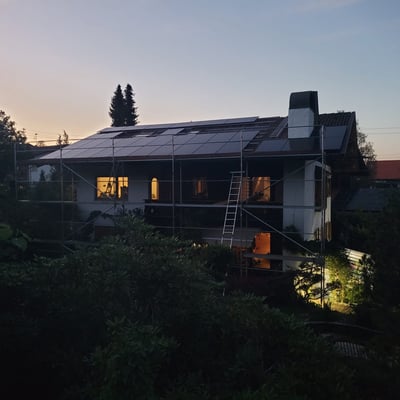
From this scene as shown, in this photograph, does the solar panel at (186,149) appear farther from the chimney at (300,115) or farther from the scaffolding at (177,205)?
Result: the chimney at (300,115)

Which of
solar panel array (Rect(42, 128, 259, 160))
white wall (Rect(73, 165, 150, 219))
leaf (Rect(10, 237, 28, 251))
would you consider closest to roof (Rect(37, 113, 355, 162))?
solar panel array (Rect(42, 128, 259, 160))

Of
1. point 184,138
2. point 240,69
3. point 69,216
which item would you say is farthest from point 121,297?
point 240,69

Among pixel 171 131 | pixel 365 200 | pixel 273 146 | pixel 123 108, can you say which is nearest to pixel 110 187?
pixel 171 131

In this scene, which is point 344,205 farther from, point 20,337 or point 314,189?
point 20,337

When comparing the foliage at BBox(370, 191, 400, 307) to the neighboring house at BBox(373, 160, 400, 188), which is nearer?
the foliage at BBox(370, 191, 400, 307)

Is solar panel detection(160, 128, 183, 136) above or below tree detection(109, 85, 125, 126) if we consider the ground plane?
below

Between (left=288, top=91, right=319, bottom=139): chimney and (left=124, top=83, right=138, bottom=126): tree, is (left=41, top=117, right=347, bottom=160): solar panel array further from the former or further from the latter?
(left=124, top=83, right=138, bottom=126): tree
